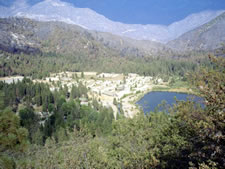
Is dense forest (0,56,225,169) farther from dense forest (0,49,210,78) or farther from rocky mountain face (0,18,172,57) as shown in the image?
rocky mountain face (0,18,172,57)

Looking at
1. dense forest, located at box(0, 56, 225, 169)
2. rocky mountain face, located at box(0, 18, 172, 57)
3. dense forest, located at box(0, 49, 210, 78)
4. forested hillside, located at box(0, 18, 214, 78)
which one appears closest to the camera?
dense forest, located at box(0, 56, 225, 169)

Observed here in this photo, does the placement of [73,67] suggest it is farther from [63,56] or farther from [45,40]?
[45,40]

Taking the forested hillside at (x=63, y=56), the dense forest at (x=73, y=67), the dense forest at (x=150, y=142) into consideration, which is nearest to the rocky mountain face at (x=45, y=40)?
the forested hillside at (x=63, y=56)

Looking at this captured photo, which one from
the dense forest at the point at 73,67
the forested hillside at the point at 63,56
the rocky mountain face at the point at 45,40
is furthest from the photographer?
the rocky mountain face at the point at 45,40

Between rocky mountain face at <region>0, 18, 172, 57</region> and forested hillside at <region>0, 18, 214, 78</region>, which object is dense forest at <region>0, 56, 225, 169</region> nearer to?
forested hillside at <region>0, 18, 214, 78</region>

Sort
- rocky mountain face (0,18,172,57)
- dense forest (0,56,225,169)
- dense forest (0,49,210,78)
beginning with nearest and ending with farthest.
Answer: dense forest (0,56,225,169)
dense forest (0,49,210,78)
rocky mountain face (0,18,172,57)

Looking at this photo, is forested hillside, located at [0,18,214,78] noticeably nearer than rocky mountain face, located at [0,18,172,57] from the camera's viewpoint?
→ Yes

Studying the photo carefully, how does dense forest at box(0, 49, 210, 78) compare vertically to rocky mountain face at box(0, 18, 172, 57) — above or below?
below

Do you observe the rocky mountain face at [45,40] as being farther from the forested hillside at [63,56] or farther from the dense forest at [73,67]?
the dense forest at [73,67]

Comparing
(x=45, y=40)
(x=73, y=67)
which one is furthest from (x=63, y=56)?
(x=45, y=40)

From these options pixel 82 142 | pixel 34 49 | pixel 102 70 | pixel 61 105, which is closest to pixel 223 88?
pixel 82 142

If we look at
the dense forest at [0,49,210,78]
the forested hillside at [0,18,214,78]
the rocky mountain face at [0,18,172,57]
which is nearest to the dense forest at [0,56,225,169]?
the forested hillside at [0,18,214,78]

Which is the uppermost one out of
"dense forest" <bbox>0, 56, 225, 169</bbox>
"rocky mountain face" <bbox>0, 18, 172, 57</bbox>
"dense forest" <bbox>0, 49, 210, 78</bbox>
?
"rocky mountain face" <bbox>0, 18, 172, 57</bbox>

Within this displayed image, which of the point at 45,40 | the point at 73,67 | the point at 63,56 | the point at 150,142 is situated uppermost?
the point at 45,40
